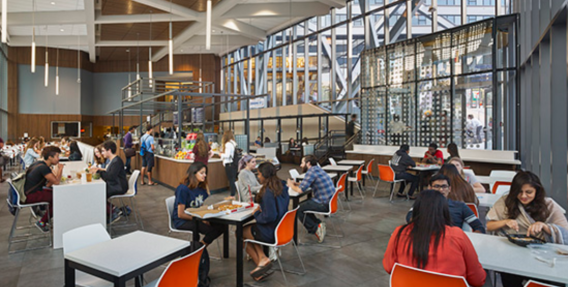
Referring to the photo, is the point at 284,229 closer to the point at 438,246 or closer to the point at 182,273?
the point at 182,273

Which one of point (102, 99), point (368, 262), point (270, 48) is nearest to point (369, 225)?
point (368, 262)

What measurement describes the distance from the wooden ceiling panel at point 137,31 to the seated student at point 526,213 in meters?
14.5

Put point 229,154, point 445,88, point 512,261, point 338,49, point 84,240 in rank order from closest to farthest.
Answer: point 512,261, point 84,240, point 229,154, point 445,88, point 338,49

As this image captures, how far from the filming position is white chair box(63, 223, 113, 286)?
2533 millimetres

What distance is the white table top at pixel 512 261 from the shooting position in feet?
6.75

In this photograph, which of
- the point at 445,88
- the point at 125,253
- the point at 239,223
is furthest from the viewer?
the point at 445,88

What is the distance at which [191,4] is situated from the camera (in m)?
12.6

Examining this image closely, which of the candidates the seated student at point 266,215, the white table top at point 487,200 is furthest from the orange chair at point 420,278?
the white table top at point 487,200

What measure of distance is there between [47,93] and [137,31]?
32.0 ft

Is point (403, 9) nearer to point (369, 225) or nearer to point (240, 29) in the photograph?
point (240, 29)

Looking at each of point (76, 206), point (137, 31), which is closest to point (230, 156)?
point (76, 206)

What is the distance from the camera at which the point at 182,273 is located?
84.9 inches

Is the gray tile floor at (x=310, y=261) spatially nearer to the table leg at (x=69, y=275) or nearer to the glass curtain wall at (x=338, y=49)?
the table leg at (x=69, y=275)

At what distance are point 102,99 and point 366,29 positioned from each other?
1828 centimetres
